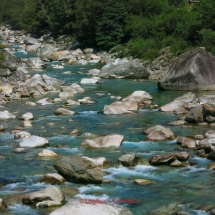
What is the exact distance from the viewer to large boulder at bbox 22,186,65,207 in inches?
417

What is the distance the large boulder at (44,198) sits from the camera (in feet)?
34.8

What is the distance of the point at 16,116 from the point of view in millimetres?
21000

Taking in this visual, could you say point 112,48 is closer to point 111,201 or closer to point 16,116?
point 16,116

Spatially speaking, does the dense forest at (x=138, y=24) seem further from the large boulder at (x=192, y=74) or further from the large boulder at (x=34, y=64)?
the large boulder at (x=34, y=64)

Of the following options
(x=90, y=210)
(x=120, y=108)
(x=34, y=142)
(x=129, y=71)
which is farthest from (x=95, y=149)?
(x=129, y=71)

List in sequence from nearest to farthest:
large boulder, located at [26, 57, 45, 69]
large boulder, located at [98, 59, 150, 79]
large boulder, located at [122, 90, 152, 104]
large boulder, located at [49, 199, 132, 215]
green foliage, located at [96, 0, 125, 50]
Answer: large boulder, located at [49, 199, 132, 215] < large boulder, located at [122, 90, 152, 104] < large boulder, located at [98, 59, 150, 79] < large boulder, located at [26, 57, 45, 69] < green foliage, located at [96, 0, 125, 50]

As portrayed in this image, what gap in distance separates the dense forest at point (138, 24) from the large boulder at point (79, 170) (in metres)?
22.8

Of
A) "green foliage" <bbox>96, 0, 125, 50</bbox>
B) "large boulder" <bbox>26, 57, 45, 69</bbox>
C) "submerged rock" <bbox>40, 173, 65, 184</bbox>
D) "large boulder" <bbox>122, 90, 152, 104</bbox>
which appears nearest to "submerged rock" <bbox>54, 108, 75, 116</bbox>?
"large boulder" <bbox>122, 90, 152, 104</bbox>

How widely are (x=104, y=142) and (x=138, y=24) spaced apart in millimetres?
31724

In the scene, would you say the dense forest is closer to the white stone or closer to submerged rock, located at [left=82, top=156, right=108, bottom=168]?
the white stone

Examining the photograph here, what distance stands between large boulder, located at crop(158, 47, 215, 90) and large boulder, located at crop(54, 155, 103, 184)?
50.3 feet

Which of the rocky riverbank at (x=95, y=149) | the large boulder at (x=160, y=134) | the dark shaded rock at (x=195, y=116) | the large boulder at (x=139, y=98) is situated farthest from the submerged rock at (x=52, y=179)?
the large boulder at (x=139, y=98)

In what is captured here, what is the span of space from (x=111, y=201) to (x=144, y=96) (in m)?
13.5

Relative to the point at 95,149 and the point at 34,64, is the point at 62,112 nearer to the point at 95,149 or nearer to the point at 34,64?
the point at 95,149
